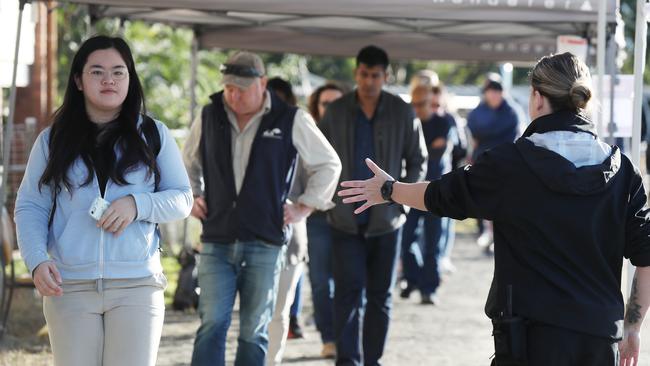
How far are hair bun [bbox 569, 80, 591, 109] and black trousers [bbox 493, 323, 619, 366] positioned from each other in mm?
818

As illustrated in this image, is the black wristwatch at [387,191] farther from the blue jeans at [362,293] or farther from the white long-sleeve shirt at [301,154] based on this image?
the blue jeans at [362,293]

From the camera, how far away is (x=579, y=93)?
14.2ft

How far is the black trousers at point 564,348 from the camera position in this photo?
4.20 meters

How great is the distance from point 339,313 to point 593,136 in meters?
3.59

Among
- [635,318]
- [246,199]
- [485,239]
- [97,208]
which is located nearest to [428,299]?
[246,199]

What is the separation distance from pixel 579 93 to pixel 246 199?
260 cm

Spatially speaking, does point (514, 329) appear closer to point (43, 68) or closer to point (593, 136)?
point (593, 136)

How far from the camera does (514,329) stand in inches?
166

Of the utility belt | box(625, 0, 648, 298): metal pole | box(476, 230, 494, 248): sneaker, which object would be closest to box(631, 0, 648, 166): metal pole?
box(625, 0, 648, 298): metal pole

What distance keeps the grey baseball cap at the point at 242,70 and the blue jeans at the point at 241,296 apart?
2.96 feet

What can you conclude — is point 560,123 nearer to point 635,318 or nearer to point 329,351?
point 635,318

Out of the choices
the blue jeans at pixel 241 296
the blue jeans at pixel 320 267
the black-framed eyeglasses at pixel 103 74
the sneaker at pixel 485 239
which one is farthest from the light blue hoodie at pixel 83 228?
the sneaker at pixel 485 239

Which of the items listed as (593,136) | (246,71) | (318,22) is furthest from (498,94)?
(593,136)

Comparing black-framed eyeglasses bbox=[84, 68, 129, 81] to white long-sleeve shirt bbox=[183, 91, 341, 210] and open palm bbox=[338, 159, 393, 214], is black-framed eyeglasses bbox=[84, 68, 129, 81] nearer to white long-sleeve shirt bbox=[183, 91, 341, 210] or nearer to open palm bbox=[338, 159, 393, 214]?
open palm bbox=[338, 159, 393, 214]
